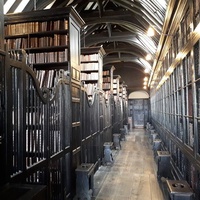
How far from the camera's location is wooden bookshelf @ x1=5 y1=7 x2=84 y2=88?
421cm

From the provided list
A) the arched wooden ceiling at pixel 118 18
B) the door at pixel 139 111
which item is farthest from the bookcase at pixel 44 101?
the door at pixel 139 111

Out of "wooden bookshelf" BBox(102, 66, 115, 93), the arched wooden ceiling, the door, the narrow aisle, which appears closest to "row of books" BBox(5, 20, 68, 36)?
the arched wooden ceiling

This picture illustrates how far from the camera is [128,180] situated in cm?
457

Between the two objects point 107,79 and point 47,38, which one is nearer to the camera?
point 47,38

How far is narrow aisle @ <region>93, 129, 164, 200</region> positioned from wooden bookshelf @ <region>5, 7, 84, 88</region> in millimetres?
2047

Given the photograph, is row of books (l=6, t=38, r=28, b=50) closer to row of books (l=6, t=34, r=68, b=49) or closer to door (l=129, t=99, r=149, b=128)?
row of books (l=6, t=34, r=68, b=49)

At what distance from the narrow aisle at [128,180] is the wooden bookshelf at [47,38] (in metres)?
2.05

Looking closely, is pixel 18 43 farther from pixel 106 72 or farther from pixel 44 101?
pixel 106 72

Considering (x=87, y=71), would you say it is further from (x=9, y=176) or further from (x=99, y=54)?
(x=9, y=176)

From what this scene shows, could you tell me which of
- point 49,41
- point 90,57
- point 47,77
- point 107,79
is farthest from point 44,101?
point 107,79

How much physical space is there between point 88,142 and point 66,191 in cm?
144

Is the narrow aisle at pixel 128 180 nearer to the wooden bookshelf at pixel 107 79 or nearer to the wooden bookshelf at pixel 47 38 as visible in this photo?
the wooden bookshelf at pixel 47 38

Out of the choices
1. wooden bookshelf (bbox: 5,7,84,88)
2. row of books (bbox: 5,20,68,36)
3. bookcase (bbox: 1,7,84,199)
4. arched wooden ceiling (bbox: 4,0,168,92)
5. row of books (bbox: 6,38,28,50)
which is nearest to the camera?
bookcase (bbox: 1,7,84,199)

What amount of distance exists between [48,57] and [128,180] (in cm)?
290
